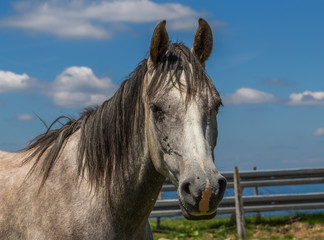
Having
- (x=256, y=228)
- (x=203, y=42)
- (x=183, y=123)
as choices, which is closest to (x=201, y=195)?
(x=183, y=123)

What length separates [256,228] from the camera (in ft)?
38.7

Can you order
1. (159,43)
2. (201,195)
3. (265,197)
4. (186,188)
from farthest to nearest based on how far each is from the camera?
(265,197) → (159,43) → (186,188) → (201,195)

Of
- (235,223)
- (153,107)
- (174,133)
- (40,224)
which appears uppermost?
(153,107)

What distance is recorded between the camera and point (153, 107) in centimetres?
304

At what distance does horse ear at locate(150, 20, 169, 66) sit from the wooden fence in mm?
8677

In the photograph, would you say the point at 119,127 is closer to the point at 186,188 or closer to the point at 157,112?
the point at 157,112

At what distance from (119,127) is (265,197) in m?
9.73

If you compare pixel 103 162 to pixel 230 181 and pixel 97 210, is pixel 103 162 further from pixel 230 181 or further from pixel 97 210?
pixel 230 181

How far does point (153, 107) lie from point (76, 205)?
3.39 ft

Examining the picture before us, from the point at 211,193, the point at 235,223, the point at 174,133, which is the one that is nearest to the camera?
the point at 211,193

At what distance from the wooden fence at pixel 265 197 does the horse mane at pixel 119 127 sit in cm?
851

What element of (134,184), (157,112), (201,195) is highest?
(157,112)

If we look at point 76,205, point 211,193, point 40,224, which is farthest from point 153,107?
point 40,224

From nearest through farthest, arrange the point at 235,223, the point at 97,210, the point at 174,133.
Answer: the point at 174,133
the point at 97,210
the point at 235,223
